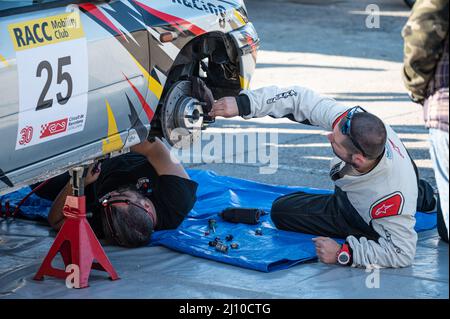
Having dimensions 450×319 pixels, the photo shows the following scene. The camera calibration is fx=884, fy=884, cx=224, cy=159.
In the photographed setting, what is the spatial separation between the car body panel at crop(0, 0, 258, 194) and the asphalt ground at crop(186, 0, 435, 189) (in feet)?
6.35

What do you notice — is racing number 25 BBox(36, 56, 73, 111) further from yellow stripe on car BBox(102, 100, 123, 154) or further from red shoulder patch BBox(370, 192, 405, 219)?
red shoulder patch BBox(370, 192, 405, 219)

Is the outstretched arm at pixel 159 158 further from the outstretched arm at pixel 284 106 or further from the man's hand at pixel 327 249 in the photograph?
the man's hand at pixel 327 249

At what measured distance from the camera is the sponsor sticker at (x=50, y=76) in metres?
4.14

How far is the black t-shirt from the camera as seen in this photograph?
5.40 meters

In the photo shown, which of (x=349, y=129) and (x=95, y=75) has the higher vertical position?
(x=95, y=75)

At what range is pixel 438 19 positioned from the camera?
130 inches

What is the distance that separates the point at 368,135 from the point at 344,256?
69cm

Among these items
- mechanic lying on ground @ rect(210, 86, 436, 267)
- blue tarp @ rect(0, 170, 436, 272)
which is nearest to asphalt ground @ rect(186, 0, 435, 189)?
blue tarp @ rect(0, 170, 436, 272)

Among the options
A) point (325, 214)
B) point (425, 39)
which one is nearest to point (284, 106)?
point (325, 214)

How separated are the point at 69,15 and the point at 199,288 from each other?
1.55 meters

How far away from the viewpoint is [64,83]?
14.3 feet

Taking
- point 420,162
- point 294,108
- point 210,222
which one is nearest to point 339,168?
point 294,108

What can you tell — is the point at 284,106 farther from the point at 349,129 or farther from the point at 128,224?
the point at 128,224

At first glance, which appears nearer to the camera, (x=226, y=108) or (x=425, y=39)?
(x=425, y=39)
